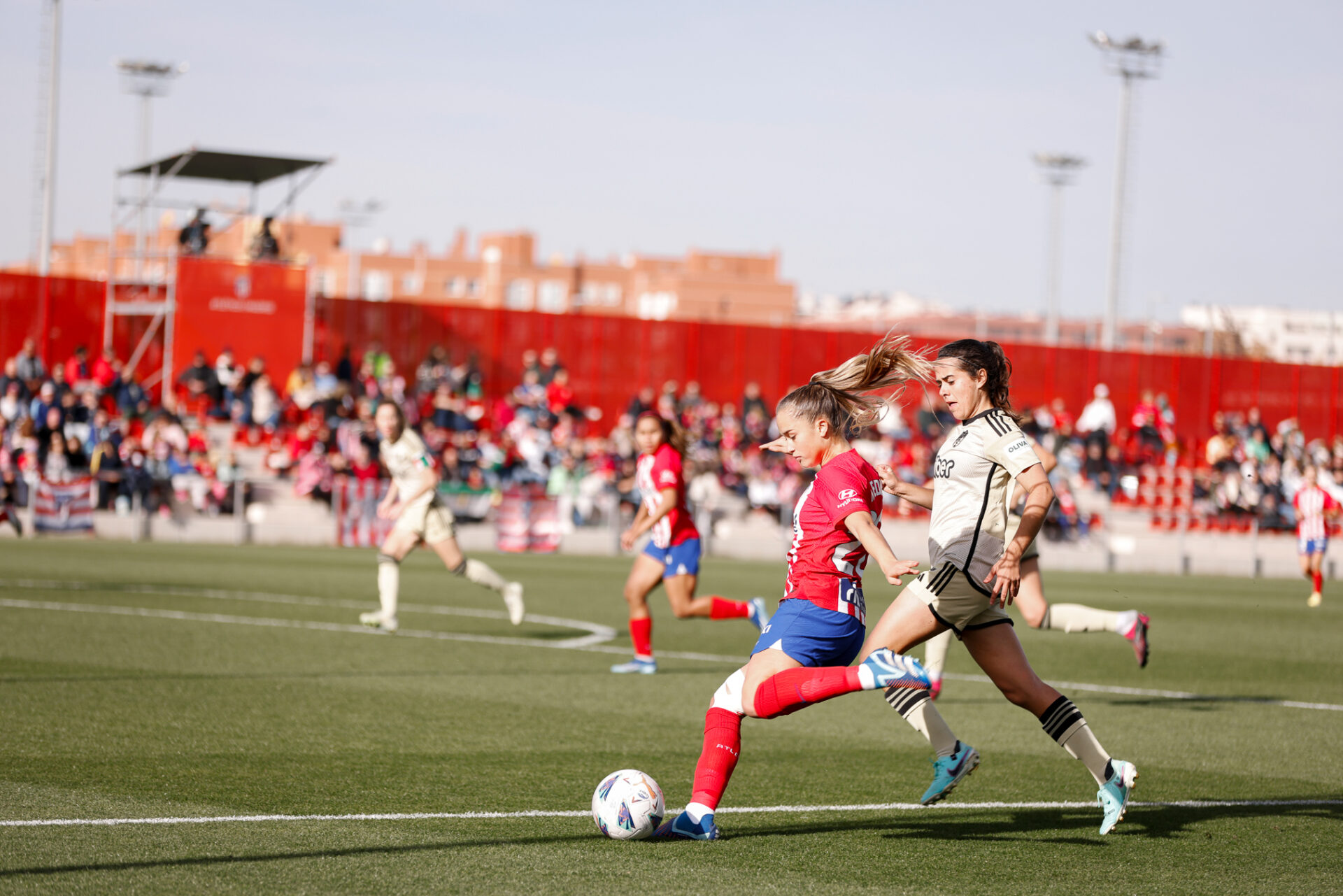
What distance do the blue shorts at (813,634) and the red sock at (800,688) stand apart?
90mm

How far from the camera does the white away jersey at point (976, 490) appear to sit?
559 cm

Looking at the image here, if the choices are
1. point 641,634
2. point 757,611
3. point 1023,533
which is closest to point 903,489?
point 1023,533

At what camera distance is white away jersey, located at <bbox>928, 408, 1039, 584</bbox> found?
5586 mm

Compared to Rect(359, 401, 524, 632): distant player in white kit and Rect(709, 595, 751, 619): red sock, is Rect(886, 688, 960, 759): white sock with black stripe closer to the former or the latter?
Rect(709, 595, 751, 619): red sock

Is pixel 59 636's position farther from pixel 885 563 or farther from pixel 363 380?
pixel 363 380

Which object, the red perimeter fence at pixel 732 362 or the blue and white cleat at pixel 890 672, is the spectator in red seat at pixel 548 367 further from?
the blue and white cleat at pixel 890 672

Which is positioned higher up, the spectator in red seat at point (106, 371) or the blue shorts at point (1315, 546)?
the spectator in red seat at point (106, 371)

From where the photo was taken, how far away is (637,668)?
10.5 meters

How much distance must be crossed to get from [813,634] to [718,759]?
0.61m

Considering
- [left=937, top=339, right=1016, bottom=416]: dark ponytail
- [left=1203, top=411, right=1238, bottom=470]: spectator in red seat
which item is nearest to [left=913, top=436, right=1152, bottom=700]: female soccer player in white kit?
[left=937, top=339, right=1016, bottom=416]: dark ponytail

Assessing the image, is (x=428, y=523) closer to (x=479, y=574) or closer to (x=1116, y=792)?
(x=479, y=574)

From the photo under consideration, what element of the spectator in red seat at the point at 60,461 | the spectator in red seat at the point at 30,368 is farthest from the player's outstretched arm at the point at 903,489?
the spectator in red seat at the point at 30,368

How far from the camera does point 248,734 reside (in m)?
7.23

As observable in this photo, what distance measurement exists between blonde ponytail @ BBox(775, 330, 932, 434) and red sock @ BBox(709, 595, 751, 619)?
4847 mm
